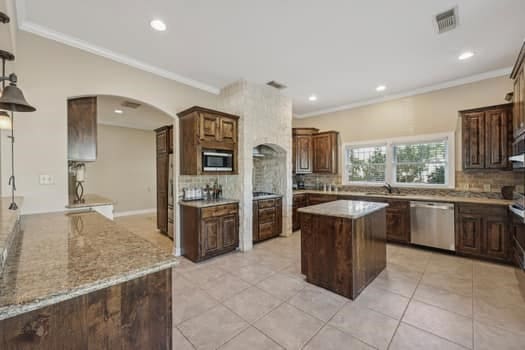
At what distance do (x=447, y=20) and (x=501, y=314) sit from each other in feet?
10.5

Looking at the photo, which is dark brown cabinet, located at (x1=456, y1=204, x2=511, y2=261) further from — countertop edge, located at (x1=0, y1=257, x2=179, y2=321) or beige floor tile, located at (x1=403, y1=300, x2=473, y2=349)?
countertop edge, located at (x1=0, y1=257, x2=179, y2=321)

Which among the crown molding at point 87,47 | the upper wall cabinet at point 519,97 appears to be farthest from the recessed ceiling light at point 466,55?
the crown molding at point 87,47

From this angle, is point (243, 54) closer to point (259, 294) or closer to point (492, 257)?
point (259, 294)

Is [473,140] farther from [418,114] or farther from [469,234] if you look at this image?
[469,234]

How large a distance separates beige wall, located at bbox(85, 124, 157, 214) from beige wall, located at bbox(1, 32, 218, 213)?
463cm

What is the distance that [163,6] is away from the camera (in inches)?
93.5

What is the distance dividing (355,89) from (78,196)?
18.1 ft

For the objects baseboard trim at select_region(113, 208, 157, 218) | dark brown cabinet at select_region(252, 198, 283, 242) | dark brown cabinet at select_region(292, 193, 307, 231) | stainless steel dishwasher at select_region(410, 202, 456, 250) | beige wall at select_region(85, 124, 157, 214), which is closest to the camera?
stainless steel dishwasher at select_region(410, 202, 456, 250)

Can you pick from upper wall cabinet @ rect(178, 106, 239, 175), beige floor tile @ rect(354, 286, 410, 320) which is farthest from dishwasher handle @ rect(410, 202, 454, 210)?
upper wall cabinet @ rect(178, 106, 239, 175)

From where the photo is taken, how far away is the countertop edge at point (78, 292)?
2.64ft

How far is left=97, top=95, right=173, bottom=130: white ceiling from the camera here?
197 inches

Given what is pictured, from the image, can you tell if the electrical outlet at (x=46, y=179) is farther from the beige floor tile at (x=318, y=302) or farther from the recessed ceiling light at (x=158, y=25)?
the beige floor tile at (x=318, y=302)

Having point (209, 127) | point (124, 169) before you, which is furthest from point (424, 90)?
point (124, 169)

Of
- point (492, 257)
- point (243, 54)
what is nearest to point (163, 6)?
point (243, 54)
